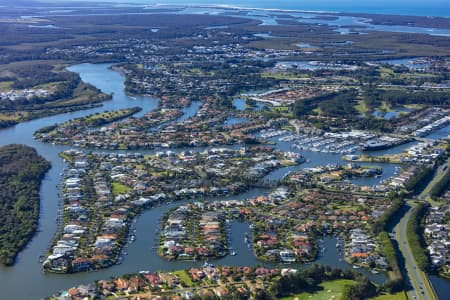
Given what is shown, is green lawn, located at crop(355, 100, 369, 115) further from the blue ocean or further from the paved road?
the blue ocean

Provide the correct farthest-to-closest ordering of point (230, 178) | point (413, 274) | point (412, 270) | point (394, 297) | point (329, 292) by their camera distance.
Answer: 1. point (230, 178)
2. point (412, 270)
3. point (413, 274)
4. point (329, 292)
5. point (394, 297)

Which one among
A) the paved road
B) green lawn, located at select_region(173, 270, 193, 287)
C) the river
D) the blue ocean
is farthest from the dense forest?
the blue ocean

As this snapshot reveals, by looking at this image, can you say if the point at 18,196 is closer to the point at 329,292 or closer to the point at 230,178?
the point at 230,178

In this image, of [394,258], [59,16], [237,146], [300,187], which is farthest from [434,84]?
[59,16]

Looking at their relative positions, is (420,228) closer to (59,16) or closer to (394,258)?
(394,258)

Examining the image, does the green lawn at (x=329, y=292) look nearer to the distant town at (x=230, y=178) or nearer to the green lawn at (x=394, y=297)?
the distant town at (x=230, y=178)

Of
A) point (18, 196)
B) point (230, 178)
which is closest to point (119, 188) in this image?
point (18, 196)
